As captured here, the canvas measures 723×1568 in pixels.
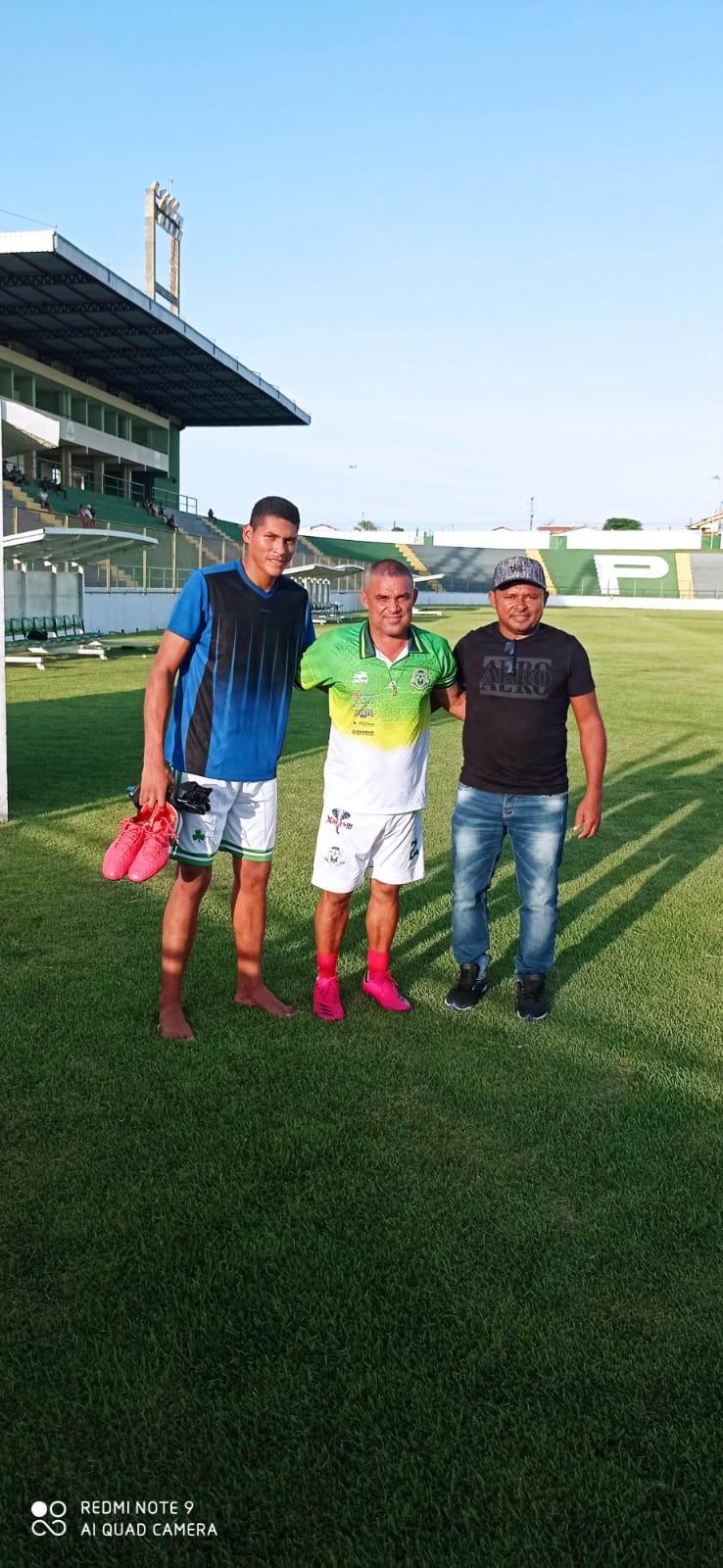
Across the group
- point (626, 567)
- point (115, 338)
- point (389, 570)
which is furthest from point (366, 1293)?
point (626, 567)

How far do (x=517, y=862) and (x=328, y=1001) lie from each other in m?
0.98

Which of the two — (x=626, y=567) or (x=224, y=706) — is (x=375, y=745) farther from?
(x=626, y=567)

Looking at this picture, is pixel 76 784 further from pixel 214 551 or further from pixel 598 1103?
pixel 214 551

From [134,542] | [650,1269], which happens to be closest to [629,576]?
[134,542]

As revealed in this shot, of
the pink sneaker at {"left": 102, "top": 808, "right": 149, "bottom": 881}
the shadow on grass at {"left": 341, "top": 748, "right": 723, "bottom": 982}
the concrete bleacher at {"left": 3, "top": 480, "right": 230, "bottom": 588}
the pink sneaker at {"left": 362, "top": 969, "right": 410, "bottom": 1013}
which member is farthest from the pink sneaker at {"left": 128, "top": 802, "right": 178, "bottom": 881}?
the concrete bleacher at {"left": 3, "top": 480, "right": 230, "bottom": 588}

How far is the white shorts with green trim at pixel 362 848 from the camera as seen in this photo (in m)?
4.23

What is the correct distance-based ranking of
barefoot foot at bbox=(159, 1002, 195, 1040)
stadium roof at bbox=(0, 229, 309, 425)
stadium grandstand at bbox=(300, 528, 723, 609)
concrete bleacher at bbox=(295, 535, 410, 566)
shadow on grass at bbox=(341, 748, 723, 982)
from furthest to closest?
stadium grandstand at bbox=(300, 528, 723, 609), concrete bleacher at bbox=(295, 535, 410, 566), stadium roof at bbox=(0, 229, 309, 425), shadow on grass at bbox=(341, 748, 723, 982), barefoot foot at bbox=(159, 1002, 195, 1040)

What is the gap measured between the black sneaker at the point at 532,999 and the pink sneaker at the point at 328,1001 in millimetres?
733

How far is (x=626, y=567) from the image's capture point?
256ft

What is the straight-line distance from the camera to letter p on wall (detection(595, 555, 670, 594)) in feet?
253

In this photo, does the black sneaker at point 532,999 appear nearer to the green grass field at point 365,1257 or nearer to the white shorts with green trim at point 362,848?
the green grass field at point 365,1257

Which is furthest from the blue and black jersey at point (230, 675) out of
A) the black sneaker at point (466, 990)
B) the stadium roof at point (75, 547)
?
the stadium roof at point (75, 547)

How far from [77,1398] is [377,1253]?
2.59ft

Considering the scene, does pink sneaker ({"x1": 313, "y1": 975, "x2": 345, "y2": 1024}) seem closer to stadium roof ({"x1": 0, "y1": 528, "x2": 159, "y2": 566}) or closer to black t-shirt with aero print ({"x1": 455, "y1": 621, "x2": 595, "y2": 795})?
black t-shirt with aero print ({"x1": 455, "y1": 621, "x2": 595, "y2": 795})
